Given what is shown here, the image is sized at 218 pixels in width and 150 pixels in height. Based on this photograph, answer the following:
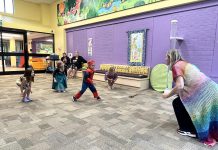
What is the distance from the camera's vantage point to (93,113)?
3111mm

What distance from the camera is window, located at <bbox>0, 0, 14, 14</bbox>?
8859mm

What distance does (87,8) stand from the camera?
25.8 feet

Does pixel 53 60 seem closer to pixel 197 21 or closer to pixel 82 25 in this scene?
pixel 82 25

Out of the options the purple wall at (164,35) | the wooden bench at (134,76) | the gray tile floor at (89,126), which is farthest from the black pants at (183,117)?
the wooden bench at (134,76)

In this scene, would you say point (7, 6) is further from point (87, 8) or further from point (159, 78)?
point (159, 78)

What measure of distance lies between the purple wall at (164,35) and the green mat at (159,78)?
0.27 meters

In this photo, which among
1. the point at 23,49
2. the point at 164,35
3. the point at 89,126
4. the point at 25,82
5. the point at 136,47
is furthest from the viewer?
the point at 23,49

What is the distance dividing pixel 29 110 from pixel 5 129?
834 millimetres

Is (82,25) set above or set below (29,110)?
above

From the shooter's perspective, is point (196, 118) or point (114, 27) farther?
point (114, 27)

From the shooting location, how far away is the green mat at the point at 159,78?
17.0 feet

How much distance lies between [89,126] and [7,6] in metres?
9.74

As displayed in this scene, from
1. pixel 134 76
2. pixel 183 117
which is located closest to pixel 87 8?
pixel 134 76

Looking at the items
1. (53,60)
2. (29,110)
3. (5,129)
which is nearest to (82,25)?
(53,60)
